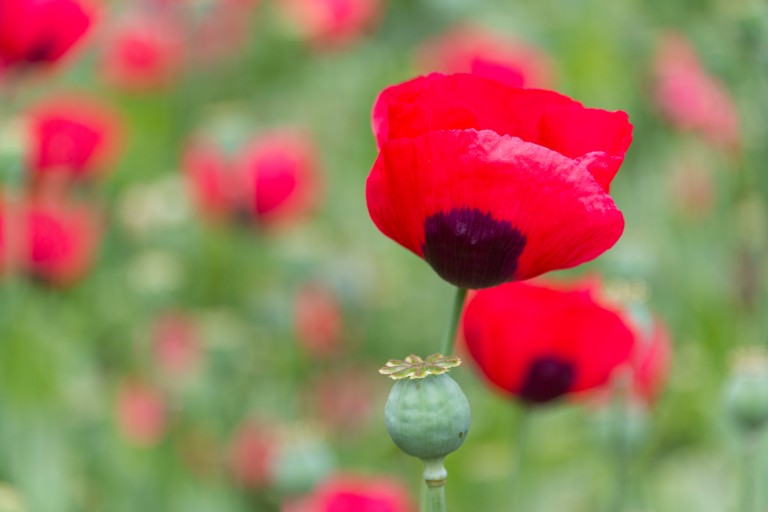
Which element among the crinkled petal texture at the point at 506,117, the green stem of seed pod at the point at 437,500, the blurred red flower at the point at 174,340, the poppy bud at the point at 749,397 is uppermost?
the crinkled petal texture at the point at 506,117

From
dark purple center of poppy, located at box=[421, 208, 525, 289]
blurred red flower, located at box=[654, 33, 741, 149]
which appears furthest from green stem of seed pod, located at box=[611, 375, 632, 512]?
blurred red flower, located at box=[654, 33, 741, 149]

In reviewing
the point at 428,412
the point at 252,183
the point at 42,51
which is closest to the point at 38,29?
the point at 42,51

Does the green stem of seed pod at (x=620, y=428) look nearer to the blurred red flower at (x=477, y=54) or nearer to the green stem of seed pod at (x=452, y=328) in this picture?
the green stem of seed pod at (x=452, y=328)

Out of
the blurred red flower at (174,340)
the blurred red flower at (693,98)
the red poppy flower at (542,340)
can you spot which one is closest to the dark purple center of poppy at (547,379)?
the red poppy flower at (542,340)

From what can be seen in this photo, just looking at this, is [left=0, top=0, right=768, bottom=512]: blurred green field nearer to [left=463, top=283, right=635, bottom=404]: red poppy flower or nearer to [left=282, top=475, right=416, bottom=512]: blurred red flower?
[left=282, top=475, right=416, bottom=512]: blurred red flower

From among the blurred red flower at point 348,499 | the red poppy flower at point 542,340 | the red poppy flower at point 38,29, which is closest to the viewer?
the red poppy flower at point 542,340

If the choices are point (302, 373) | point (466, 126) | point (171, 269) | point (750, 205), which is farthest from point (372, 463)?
point (466, 126)

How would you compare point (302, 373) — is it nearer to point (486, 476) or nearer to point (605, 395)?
point (486, 476)
